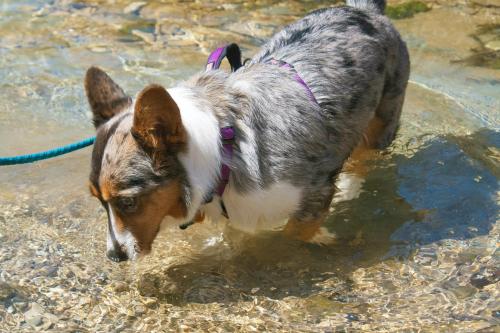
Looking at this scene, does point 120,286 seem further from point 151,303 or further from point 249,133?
point 249,133

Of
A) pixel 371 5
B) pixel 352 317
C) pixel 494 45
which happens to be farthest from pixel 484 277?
pixel 494 45

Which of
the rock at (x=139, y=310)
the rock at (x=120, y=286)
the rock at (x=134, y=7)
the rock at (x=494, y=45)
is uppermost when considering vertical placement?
the rock at (x=134, y=7)

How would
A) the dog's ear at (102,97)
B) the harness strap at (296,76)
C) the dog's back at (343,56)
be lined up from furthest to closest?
the dog's back at (343,56) < the harness strap at (296,76) < the dog's ear at (102,97)

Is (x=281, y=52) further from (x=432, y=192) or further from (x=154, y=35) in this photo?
(x=154, y=35)

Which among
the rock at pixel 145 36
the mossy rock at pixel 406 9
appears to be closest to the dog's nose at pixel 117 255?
the rock at pixel 145 36

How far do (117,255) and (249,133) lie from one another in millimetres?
1036

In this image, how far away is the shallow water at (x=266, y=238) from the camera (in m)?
3.95

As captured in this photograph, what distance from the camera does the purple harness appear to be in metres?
3.88

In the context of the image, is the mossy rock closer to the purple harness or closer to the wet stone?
the purple harness

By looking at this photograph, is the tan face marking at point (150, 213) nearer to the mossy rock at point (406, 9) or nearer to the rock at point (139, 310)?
the rock at point (139, 310)

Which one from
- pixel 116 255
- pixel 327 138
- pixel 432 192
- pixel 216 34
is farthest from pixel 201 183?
pixel 216 34

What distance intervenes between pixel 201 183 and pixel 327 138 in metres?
0.98

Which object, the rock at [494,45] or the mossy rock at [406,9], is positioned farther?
the mossy rock at [406,9]

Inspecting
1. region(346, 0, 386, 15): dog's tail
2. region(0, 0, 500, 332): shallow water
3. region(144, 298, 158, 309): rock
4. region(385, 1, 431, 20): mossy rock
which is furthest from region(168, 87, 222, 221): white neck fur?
region(385, 1, 431, 20): mossy rock
